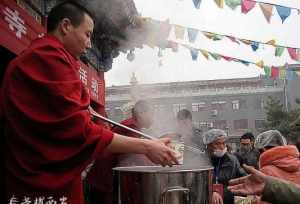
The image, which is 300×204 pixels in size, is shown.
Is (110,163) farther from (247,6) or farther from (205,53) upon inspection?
(205,53)

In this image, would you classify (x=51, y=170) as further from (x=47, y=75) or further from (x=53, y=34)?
(x=53, y=34)

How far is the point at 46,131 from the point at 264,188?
1248 mm

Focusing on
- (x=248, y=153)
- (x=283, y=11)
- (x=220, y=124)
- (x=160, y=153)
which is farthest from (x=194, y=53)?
(x=220, y=124)

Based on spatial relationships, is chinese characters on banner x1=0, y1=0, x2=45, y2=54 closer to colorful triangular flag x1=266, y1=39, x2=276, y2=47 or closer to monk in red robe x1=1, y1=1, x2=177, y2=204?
monk in red robe x1=1, y1=1, x2=177, y2=204

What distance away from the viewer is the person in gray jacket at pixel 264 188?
7.19 feet

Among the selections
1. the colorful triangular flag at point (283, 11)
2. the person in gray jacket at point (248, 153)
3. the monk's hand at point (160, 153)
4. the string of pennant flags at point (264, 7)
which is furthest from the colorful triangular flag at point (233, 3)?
the monk's hand at point (160, 153)

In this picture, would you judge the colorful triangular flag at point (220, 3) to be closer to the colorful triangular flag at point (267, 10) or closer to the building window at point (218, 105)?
the colorful triangular flag at point (267, 10)

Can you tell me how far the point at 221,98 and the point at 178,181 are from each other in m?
34.7

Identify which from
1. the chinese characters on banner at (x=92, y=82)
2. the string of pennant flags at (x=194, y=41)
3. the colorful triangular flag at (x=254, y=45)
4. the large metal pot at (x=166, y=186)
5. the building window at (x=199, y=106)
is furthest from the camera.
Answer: the building window at (x=199, y=106)

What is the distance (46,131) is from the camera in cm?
172

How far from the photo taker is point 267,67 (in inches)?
419

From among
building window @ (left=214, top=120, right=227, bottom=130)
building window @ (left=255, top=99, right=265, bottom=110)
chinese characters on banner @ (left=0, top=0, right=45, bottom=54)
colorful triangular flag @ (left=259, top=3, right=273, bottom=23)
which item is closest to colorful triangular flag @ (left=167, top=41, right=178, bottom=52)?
colorful triangular flag @ (left=259, top=3, right=273, bottom=23)

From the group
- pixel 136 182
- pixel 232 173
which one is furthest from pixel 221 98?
pixel 136 182

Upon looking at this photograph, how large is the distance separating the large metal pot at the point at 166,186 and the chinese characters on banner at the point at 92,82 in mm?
3513
